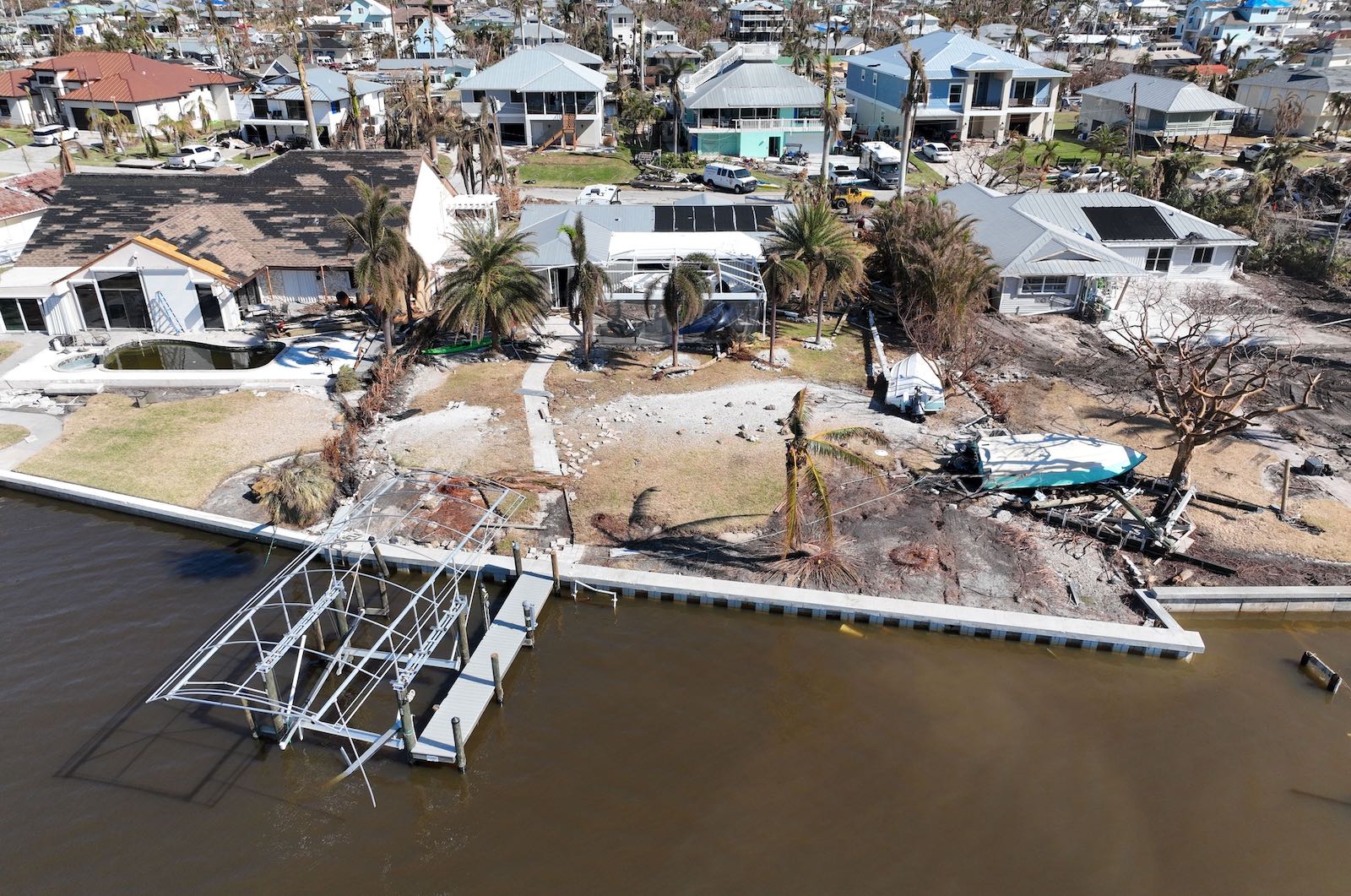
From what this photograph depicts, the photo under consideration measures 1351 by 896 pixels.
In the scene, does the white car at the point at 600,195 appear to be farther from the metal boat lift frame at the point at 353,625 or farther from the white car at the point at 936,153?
the metal boat lift frame at the point at 353,625

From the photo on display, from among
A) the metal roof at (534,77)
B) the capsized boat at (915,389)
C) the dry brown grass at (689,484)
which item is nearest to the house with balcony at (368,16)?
the metal roof at (534,77)

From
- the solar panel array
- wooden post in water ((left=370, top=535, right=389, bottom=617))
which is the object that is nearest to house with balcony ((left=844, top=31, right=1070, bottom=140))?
the solar panel array

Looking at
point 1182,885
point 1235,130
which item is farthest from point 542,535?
point 1235,130

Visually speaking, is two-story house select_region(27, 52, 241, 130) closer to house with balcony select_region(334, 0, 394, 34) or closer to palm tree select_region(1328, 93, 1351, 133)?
house with balcony select_region(334, 0, 394, 34)

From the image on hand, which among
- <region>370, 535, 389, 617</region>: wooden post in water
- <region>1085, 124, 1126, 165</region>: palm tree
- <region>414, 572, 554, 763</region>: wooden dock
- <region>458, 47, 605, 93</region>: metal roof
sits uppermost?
<region>458, 47, 605, 93</region>: metal roof

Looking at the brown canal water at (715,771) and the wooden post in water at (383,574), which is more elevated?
the wooden post in water at (383,574)

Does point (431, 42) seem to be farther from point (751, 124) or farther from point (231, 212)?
point (231, 212)
